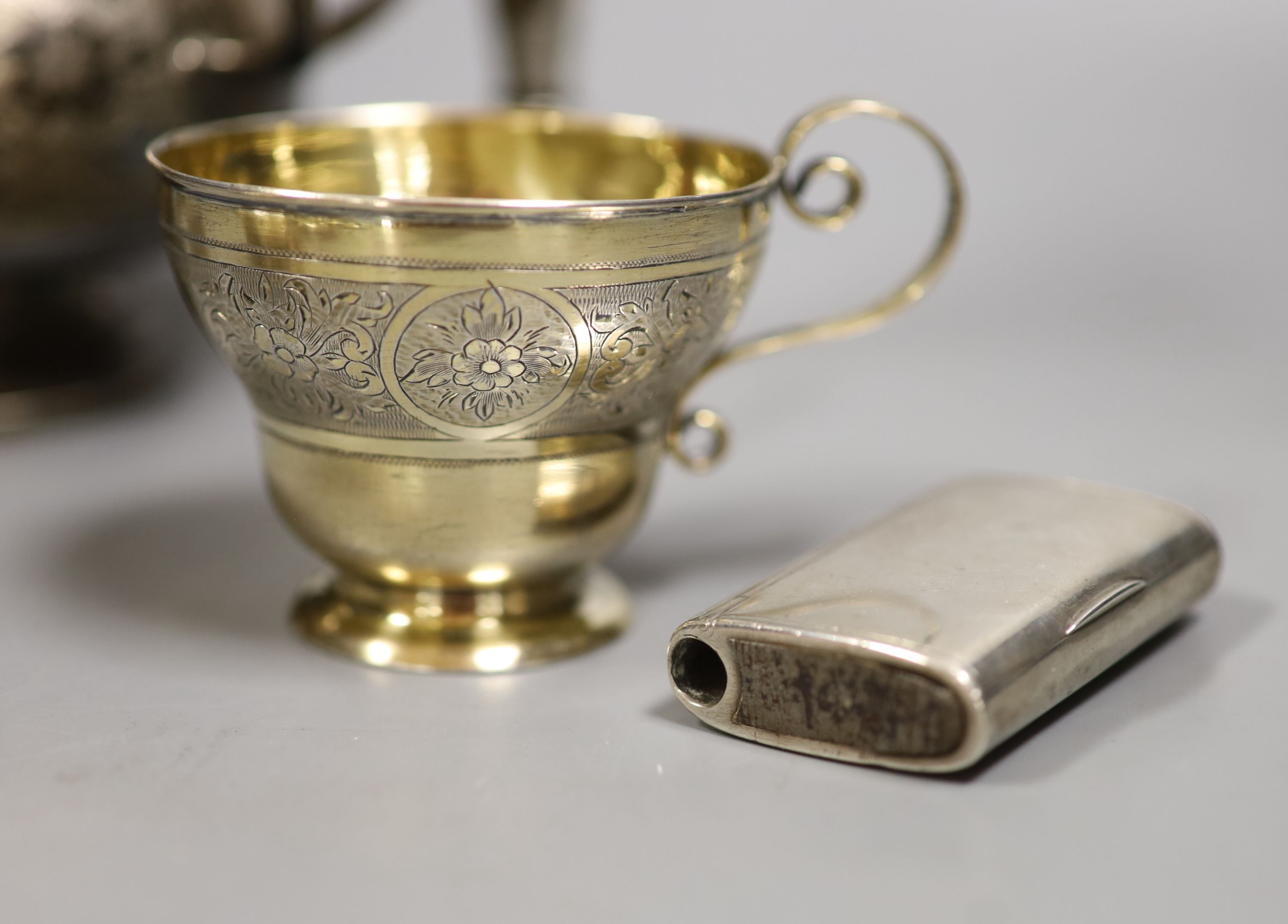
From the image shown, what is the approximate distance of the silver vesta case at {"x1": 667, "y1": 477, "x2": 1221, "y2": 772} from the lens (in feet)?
3.24

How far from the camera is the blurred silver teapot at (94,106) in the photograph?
4.87ft

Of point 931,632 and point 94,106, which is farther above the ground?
point 94,106

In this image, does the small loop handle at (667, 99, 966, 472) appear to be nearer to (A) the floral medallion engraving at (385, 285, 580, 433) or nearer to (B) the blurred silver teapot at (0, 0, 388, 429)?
(A) the floral medallion engraving at (385, 285, 580, 433)

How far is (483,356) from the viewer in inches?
41.8

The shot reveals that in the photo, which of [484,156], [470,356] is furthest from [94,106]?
[470,356]

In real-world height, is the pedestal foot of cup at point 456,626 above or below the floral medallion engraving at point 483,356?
below

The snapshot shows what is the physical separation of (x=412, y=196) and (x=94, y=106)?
42 cm

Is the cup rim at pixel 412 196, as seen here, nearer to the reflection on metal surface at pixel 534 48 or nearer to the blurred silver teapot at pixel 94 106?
the blurred silver teapot at pixel 94 106

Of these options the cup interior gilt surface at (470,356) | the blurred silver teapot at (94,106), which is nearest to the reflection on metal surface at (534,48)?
the blurred silver teapot at (94,106)

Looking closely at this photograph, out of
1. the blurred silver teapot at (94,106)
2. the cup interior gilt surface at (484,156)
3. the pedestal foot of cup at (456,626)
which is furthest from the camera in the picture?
the blurred silver teapot at (94,106)

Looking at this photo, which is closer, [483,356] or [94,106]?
[483,356]

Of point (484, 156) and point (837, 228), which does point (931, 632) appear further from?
point (484, 156)

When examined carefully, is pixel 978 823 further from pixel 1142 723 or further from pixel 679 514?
pixel 679 514

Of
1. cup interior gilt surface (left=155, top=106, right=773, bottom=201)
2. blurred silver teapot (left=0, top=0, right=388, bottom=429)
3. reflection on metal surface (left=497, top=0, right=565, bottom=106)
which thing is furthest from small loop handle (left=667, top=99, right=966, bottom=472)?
blurred silver teapot (left=0, top=0, right=388, bottom=429)
